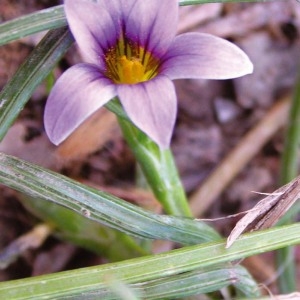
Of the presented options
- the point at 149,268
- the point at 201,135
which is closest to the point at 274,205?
the point at 149,268

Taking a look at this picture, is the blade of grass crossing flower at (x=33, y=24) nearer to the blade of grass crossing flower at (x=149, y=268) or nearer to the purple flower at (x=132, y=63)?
the purple flower at (x=132, y=63)

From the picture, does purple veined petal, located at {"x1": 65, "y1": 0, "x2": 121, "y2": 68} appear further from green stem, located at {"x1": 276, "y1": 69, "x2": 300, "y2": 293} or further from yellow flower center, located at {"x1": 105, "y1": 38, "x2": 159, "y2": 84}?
green stem, located at {"x1": 276, "y1": 69, "x2": 300, "y2": 293}

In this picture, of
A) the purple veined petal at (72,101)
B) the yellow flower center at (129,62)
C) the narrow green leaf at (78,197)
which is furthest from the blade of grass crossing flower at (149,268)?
the yellow flower center at (129,62)

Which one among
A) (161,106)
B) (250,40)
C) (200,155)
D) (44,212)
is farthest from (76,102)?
(250,40)

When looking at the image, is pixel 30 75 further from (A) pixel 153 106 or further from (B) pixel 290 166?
(B) pixel 290 166

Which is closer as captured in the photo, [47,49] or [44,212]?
[47,49]

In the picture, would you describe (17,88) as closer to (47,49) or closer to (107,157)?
(47,49)
